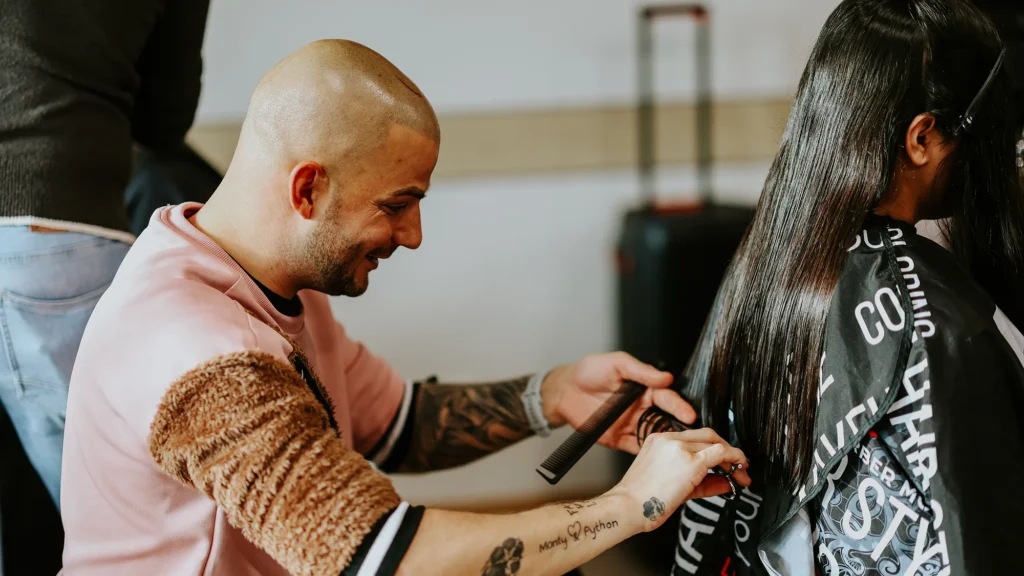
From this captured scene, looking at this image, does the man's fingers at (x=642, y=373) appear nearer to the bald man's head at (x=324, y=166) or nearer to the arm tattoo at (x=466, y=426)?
the arm tattoo at (x=466, y=426)

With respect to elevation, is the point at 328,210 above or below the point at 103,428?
above

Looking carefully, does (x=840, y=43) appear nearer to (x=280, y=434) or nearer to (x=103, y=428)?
(x=280, y=434)

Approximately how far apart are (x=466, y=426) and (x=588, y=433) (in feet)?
1.15

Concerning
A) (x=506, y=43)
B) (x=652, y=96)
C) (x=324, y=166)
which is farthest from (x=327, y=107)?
(x=652, y=96)

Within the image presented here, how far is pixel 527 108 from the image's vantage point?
2.63 meters

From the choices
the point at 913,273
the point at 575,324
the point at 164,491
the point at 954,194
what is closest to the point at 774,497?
the point at 913,273

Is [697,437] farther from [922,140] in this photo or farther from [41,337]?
[41,337]

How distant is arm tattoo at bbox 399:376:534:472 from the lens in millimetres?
1429

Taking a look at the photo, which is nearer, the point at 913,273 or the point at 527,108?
the point at 913,273

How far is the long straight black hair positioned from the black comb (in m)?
0.16

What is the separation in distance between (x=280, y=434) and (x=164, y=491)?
21 centimetres

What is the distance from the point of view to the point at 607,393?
1323mm

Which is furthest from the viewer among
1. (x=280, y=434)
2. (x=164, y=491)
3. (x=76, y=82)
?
(x=76, y=82)

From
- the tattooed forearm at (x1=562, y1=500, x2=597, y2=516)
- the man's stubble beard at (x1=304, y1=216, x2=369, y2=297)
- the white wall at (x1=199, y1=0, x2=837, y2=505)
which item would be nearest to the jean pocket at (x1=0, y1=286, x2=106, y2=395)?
the man's stubble beard at (x1=304, y1=216, x2=369, y2=297)
